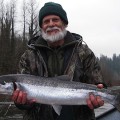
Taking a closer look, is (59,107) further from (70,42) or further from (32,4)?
(32,4)

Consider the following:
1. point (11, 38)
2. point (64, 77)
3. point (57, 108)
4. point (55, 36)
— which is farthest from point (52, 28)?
point (11, 38)

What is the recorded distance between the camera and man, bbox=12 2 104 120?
640 cm

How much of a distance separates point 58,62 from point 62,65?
80 millimetres

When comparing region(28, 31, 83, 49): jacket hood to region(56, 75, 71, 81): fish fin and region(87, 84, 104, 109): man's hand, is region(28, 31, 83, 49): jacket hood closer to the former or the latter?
region(56, 75, 71, 81): fish fin

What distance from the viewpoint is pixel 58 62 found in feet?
21.7

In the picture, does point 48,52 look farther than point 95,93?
Yes

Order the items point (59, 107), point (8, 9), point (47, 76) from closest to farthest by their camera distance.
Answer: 1. point (59, 107)
2. point (47, 76)
3. point (8, 9)

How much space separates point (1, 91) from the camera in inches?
253

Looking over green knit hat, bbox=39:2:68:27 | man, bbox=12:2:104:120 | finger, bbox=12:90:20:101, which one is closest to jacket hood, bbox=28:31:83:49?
man, bbox=12:2:104:120

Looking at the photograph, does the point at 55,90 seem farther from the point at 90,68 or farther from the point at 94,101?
the point at 90,68

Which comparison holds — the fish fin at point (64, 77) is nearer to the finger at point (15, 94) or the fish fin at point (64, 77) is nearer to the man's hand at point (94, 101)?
the man's hand at point (94, 101)

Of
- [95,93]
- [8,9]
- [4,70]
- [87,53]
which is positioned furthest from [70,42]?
[8,9]

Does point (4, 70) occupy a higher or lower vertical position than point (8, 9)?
lower

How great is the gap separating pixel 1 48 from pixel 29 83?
151ft
